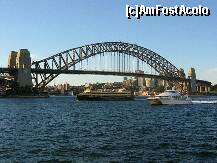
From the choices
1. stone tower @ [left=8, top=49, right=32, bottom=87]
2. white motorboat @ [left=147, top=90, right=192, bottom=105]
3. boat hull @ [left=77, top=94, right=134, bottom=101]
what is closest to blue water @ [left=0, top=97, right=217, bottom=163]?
white motorboat @ [left=147, top=90, right=192, bottom=105]

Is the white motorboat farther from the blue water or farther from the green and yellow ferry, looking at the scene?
the blue water

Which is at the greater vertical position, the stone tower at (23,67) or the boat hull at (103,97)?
the stone tower at (23,67)

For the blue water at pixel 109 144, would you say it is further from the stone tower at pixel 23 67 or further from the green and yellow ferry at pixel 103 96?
the stone tower at pixel 23 67

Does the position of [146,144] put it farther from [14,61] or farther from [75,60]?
[14,61]

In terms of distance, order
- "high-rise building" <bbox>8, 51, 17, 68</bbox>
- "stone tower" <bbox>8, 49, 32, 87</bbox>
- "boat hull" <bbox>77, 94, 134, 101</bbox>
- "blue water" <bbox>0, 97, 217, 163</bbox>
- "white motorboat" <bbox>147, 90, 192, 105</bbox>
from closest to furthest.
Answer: "blue water" <bbox>0, 97, 217, 163</bbox> → "white motorboat" <bbox>147, 90, 192, 105</bbox> → "boat hull" <bbox>77, 94, 134, 101</bbox> → "stone tower" <bbox>8, 49, 32, 87</bbox> → "high-rise building" <bbox>8, 51, 17, 68</bbox>

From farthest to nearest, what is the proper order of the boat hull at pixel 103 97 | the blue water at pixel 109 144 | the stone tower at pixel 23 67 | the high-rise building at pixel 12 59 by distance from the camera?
the high-rise building at pixel 12 59 < the stone tower at pixel 23 67 < the boat hull at pixel 103 97 < the blue water at pixel 109 144

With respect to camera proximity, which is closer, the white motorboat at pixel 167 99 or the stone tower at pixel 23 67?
the white motorboat at pixel 167 99

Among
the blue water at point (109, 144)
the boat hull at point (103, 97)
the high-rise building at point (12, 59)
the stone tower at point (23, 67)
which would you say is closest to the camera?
the blue water at point (109, 144)

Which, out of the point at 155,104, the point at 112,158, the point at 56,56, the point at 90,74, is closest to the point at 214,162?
the point at 112,158

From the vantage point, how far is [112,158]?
26.6 m

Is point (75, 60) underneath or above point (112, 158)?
above

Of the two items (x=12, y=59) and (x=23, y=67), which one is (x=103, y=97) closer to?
(x=23, y=67)

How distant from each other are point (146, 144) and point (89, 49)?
495 ft

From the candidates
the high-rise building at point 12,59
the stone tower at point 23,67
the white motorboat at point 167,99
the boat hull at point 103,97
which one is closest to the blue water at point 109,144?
the white motorboat at point 167,99
